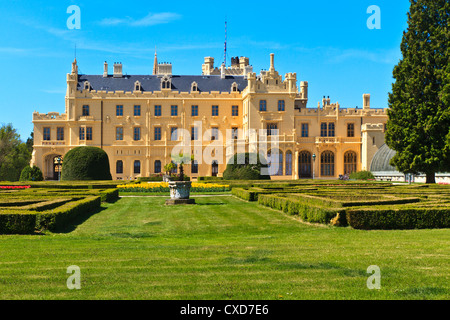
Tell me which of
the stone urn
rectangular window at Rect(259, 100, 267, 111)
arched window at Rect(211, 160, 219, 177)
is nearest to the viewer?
the stone urn

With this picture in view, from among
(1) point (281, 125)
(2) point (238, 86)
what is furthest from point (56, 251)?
(2) point (238, 86)

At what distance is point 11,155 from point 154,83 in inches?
814

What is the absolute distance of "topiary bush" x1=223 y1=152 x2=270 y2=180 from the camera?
4303 cm

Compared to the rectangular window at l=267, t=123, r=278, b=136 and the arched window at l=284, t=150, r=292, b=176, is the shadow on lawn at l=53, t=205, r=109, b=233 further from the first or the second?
the rectangular window at l=267, t=123, r=278, b=136

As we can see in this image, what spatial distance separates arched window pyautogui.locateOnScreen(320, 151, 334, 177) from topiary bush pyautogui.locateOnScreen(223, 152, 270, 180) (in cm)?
1811

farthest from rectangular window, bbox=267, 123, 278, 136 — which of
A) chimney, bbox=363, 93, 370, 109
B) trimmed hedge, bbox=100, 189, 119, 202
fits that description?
trimmed hedge, bbox=100, 189, 119, 202

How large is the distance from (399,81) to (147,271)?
112 ft

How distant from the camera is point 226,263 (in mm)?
9055

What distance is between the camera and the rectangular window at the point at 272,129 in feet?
194

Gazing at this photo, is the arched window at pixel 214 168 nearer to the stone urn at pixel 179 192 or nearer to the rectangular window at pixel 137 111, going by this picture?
the rectangular window at pixel 137 111

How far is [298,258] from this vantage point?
31.1ft

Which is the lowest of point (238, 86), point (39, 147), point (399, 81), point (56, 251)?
point (56, 251)
